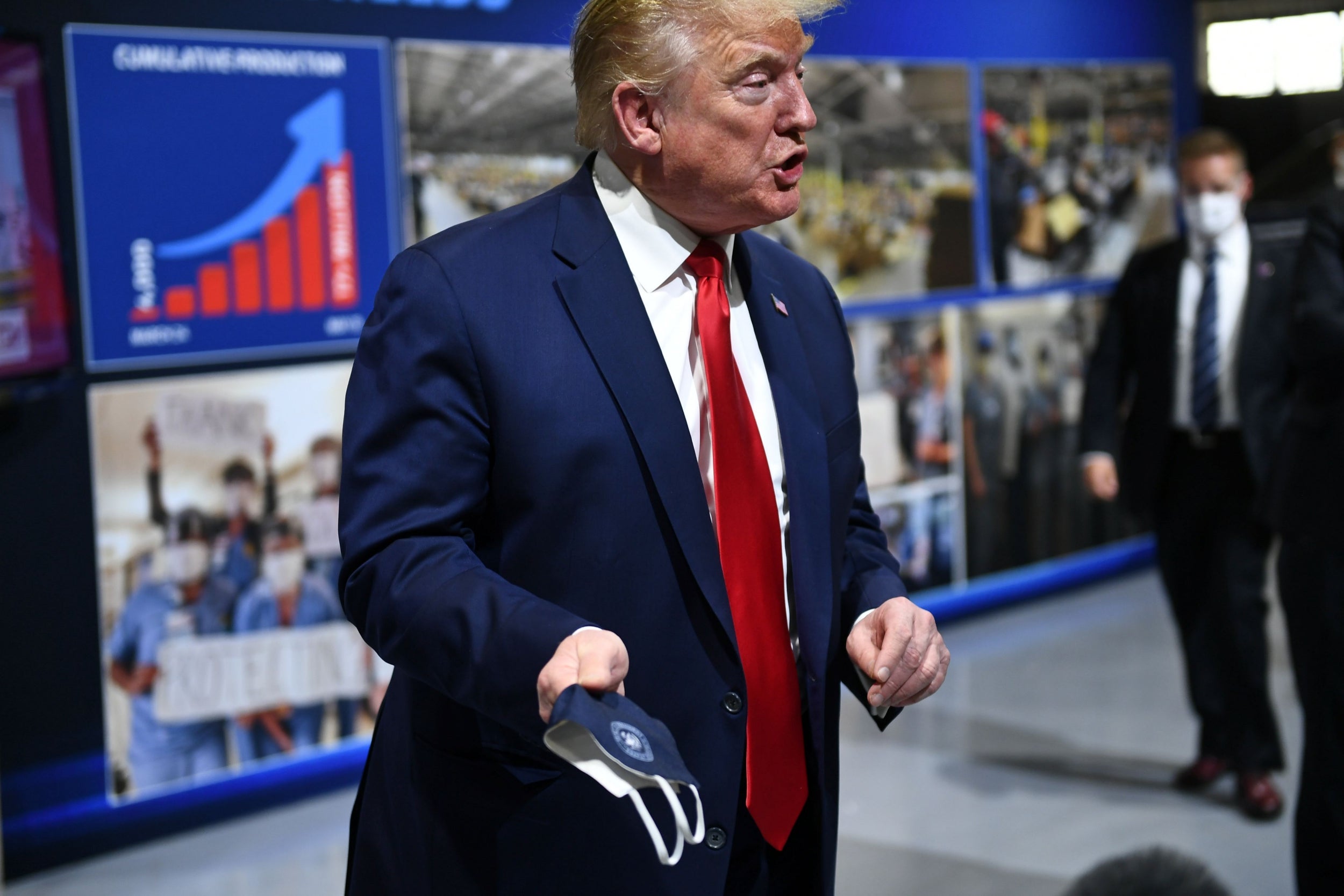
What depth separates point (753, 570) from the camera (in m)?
1.60

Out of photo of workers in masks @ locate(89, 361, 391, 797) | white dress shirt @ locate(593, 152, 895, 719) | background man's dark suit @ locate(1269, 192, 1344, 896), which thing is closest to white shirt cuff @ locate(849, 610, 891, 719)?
white dress shirt @ locate(593, 152, 895, 719)

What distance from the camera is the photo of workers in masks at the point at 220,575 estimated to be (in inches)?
148

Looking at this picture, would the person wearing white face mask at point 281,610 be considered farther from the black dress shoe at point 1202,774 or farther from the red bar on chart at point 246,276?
the black dress shoe at point 1202,774

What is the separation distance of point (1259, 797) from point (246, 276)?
319cm

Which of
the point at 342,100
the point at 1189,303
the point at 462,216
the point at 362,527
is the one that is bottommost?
the point at 362,527

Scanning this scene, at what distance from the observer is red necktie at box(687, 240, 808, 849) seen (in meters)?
1.59

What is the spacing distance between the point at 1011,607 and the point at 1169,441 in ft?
6.99

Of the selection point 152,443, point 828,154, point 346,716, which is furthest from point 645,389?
point 828,154

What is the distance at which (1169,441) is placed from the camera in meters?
4.23

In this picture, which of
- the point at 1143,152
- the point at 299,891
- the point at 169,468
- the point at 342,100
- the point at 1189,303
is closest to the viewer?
the point at 299,891

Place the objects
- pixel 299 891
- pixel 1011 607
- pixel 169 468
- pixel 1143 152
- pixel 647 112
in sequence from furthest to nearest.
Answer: pixel 1143 152 → pixel 1011 607 → pixel 169 468 → pixel 299 891 → pixel 647 112

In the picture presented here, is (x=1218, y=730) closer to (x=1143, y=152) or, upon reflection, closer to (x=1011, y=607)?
(x=1011, y=607)

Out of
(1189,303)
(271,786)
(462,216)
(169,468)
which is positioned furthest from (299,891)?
(1189,303)

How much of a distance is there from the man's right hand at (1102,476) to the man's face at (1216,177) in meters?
0.90
